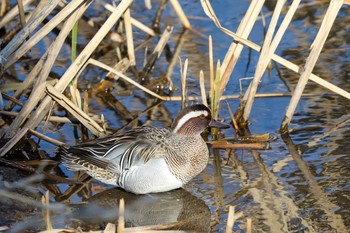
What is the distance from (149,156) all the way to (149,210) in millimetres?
471

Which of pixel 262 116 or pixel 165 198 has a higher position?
pixel 262 116

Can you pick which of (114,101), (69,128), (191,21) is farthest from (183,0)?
(69,128)

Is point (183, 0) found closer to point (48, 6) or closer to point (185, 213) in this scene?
point (48, 6)

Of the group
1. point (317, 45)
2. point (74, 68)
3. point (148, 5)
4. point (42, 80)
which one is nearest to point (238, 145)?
point (317, 45)

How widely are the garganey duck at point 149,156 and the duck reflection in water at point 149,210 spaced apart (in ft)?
0.38

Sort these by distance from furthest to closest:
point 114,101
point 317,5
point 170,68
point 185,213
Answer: point 317,5 → point 170,68 → point 114,101 → point 185,213

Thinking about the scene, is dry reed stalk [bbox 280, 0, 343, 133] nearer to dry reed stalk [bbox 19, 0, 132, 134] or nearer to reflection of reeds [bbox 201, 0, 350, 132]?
reflection of reeds [bbox 201, 0, 350, 132]

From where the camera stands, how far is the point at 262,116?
27.6 feet

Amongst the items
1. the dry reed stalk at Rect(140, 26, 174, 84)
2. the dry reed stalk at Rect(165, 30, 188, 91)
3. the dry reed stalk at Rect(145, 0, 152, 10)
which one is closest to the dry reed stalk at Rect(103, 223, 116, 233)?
the dry reed stalk at Rect(165, 30, 188, 91)

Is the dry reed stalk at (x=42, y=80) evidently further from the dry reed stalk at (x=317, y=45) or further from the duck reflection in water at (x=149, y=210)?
the dry reed stalk at (x=317, y=45)

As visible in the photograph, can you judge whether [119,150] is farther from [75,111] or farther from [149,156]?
[75,111]

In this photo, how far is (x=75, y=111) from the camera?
7.63m

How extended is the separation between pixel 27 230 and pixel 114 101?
9.87 ft

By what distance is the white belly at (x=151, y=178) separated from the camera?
6.95 meters
